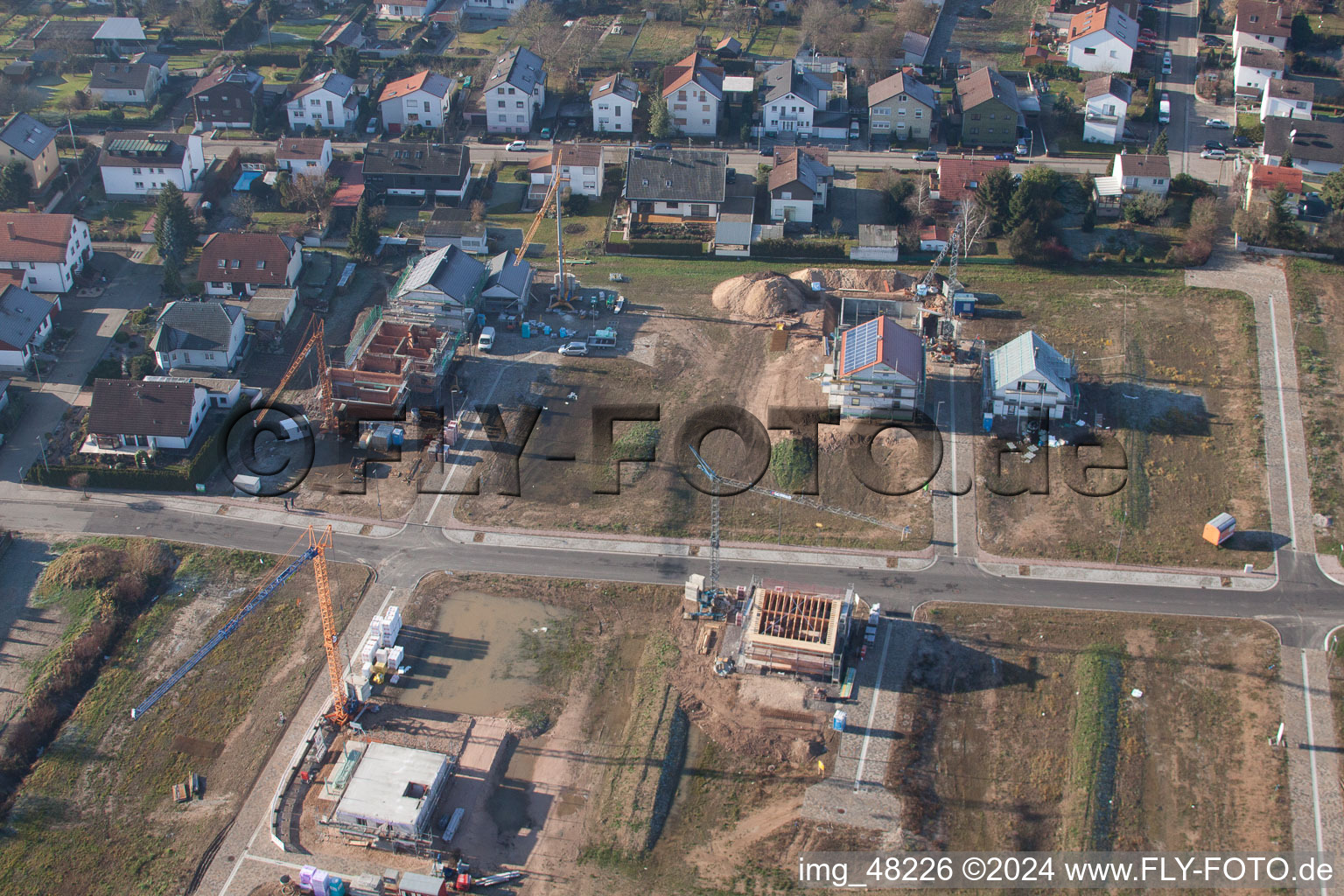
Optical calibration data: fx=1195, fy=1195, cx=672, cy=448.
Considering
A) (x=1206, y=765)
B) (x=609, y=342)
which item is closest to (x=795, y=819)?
(x=1206, y=765)

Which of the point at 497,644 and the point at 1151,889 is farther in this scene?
the point at 497,644

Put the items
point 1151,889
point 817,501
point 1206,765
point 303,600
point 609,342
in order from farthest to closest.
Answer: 1. point 609,342
2. point 817,501
3. point 303,600
4. point 1206,765
5. point 1151,889

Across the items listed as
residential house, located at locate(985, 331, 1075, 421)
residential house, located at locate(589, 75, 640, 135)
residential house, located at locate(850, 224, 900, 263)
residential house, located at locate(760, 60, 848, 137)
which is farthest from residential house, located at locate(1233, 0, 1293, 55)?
residential house, located at locate(985, 331, 1075, 421)

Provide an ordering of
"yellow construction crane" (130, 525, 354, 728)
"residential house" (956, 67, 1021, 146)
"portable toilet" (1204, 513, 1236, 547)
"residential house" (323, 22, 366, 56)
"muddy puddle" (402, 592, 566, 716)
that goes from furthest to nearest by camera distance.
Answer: "residential house" (323, 22, 366, 56)
"residential house" (956, 67, 1021, 146)
"portable toilet" (1204, 513, 1236, 547)
"muddy puddle" (402, 592, 566, 716)
"yellow construction crane" (130, 525, 354, 728)

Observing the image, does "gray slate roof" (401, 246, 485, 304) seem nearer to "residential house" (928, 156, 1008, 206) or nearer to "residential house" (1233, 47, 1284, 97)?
"residential house" (928, 156, 1008, 206)

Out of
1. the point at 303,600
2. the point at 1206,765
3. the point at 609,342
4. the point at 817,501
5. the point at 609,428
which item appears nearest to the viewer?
the point at 1206,765

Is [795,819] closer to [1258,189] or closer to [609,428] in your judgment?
[609,428]

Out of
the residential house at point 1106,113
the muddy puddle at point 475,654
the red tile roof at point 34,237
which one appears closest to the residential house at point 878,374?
the muddy puddle at point 475,654

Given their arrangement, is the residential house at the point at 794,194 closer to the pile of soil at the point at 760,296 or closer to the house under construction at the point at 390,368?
the pile of soil at the point at 760,296
